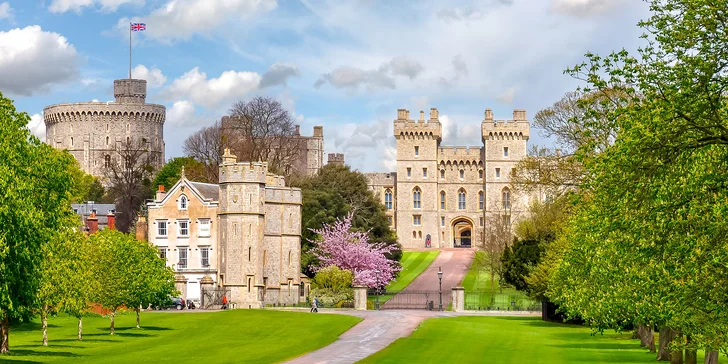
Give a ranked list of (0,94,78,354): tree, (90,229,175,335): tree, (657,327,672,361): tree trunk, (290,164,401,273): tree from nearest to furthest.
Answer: (0,94,78,354): tree → (657,327,672,361): tree trunk → (90,229,175,335): tree → (290,164,401,273): tree

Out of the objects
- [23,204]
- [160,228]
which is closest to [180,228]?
[160,228]

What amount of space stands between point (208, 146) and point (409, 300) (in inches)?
1713

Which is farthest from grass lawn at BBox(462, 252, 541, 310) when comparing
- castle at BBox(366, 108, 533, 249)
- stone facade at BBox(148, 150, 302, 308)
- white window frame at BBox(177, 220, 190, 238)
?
castle at BBox(366, 108, 533, 249)

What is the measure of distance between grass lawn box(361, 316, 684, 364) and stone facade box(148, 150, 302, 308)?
1859 centimetres

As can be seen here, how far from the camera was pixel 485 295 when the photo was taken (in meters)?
77.9

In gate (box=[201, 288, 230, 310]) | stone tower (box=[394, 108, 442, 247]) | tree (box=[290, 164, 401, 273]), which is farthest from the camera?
stone tower (box=[394, 108, 442, 247])

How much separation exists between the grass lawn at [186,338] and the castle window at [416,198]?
6632 cm

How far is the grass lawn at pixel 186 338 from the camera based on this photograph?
114ft

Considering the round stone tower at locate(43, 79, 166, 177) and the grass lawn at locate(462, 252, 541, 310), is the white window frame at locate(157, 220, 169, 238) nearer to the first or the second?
the grass lawn at locate(462, 252, 541, 310)

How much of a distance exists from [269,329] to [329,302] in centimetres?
2063

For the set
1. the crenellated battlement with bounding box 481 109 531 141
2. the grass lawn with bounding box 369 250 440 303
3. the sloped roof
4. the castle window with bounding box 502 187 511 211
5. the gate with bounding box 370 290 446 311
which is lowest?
the gate with bounding box 370 290 446 311

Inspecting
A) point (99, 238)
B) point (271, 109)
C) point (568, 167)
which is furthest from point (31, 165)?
point (271, 109)

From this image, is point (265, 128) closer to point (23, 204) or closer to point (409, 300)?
point (409, 300)

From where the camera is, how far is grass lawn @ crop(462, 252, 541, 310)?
231ft
